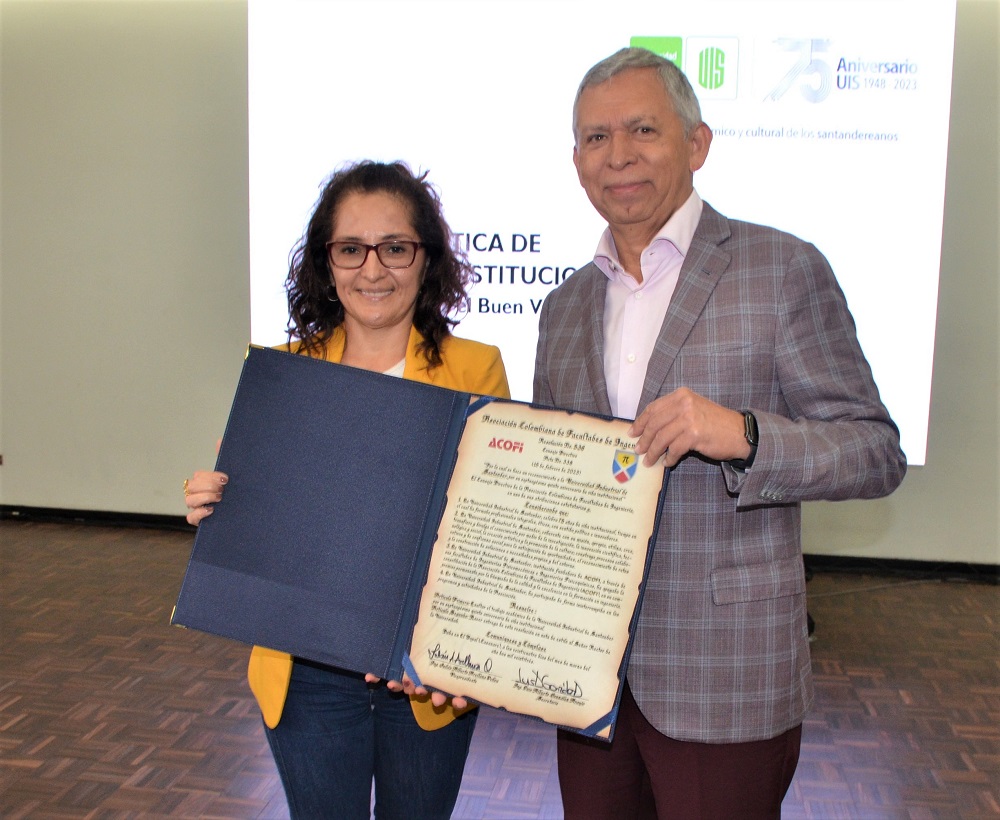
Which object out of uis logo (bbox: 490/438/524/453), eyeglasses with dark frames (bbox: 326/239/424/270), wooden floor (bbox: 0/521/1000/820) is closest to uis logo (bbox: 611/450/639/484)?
uis logo (bbox: 490/438/524/453)

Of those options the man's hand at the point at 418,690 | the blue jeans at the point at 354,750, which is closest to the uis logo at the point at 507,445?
the man's hand at the point at 418,690

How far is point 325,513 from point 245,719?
2.55 metres

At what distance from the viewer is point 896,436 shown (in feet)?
4.94

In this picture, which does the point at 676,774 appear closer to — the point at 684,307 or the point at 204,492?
the point at 684,307

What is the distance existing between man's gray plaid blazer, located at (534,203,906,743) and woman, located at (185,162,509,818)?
44cm

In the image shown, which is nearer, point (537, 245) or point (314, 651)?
point (314, 651)

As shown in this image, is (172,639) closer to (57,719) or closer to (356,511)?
(57,719)

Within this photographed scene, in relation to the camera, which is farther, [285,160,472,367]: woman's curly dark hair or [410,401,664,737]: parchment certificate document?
[285,160,472,367]: woman's curly dark hair

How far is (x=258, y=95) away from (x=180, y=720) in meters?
3.03

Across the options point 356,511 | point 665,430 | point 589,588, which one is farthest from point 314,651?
point 665,430

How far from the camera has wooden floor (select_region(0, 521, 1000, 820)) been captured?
313 centimetres

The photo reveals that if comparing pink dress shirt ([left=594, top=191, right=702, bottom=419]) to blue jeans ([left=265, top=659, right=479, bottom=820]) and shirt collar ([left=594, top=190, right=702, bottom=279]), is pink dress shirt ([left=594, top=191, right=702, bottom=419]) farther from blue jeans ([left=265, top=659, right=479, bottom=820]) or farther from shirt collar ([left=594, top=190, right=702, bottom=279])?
blue jeans ([left=265, top=659, right=479, bottom=820])

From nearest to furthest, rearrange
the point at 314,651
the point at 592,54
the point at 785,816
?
the point at 314,651, the point at 785,816, the point at 592,54

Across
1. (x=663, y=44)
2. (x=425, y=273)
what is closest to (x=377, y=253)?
(x=425, y=273)
